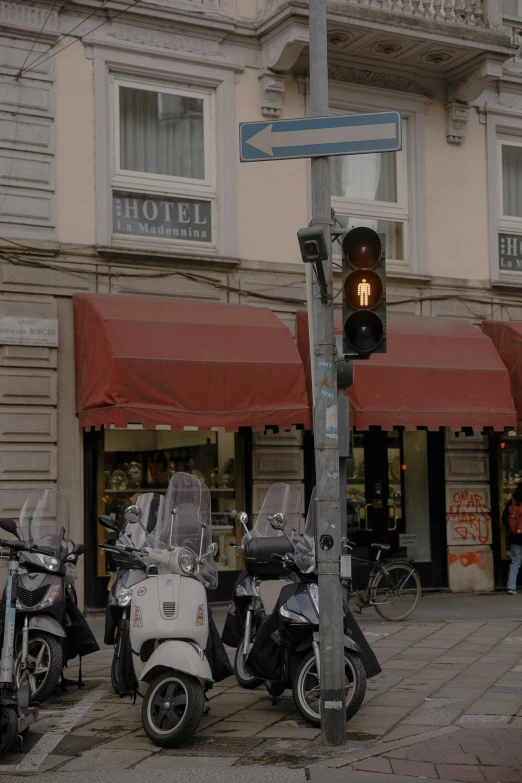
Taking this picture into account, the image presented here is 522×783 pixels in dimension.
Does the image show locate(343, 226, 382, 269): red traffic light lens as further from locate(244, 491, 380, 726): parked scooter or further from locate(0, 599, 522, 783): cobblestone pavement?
locate(0, 599, 522, 783): cobblestone pavement

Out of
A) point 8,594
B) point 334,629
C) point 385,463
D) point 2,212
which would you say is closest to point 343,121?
point 334,629

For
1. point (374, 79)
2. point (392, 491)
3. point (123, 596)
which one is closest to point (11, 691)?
point (123, 596)

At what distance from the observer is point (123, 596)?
859cm

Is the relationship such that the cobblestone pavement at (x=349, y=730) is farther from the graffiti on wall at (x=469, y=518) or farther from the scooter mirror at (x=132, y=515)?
the graffiti on wall at (x=469, y=518)

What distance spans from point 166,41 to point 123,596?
8.63 metres

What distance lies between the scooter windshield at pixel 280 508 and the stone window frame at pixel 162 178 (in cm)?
569

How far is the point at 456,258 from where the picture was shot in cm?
1655

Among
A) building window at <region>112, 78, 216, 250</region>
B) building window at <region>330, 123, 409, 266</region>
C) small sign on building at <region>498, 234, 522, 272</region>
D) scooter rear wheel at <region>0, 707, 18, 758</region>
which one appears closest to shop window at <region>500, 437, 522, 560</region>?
small sign on building at <region>498, 234, 522, 272</region>

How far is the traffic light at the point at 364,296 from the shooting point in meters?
7.23

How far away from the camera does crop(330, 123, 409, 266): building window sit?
1603 cm

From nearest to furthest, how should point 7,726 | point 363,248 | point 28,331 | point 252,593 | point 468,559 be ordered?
point 7,726
point 363,248
point 252,593
point 28,331
point 468,559

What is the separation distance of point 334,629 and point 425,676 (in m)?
2.66

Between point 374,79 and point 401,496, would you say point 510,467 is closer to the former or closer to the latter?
point 401,496

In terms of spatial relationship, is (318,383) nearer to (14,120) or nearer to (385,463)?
(14,120)
